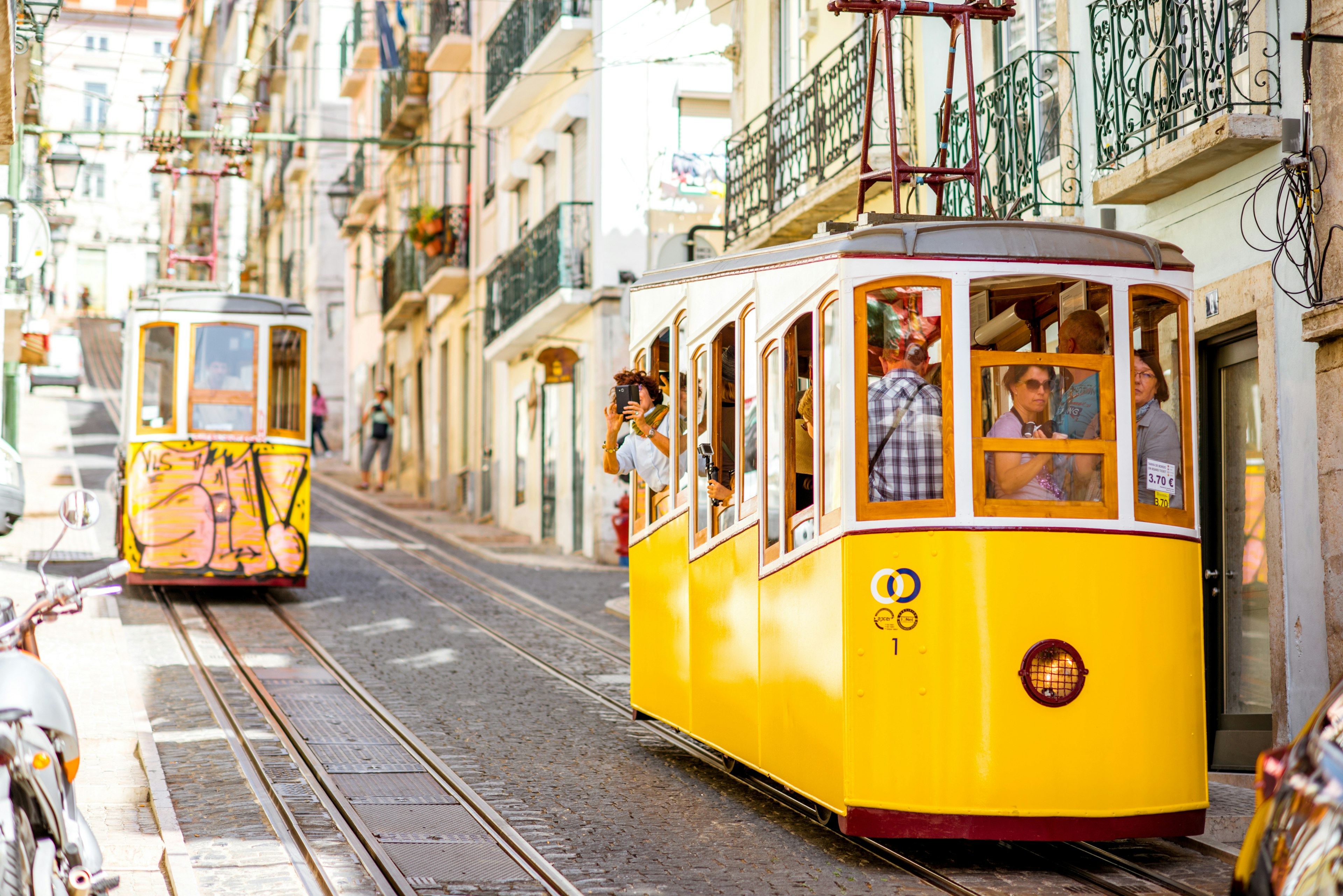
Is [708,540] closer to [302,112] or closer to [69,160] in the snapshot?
[69,160]

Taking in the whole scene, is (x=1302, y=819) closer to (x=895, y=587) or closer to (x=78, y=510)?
(x=895, y=587)

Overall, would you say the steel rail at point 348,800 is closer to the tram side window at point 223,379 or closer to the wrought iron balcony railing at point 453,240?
the tram side window at point 223,379

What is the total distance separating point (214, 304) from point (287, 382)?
958 millimetres

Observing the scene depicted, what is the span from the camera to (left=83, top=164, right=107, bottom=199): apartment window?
277 ft

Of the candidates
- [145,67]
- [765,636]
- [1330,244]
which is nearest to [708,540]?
[765,636]

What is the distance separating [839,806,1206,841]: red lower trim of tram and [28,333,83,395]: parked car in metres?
39.6

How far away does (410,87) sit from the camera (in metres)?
34.2

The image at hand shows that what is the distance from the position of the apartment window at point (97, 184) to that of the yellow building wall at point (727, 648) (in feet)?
264

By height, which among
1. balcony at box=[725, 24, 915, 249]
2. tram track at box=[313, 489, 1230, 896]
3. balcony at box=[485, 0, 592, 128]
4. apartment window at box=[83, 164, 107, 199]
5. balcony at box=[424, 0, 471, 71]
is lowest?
tram track at box=[313, 489, 1230, 896]

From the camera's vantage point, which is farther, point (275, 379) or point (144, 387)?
point (275, 379)

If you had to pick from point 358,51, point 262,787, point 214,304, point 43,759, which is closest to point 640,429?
point 262,787

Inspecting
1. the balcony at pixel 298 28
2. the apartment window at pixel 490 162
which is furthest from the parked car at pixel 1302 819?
the balcony at pixel 298 28

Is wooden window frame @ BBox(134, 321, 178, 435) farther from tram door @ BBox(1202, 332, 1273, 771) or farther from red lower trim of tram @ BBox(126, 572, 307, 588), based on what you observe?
tram door @ BBox(1202, 332, 1273, 771)

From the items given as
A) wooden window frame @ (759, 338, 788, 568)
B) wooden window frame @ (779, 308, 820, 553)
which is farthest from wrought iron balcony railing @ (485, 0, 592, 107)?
wooden window frame @ (779, 308, 820, 553)
